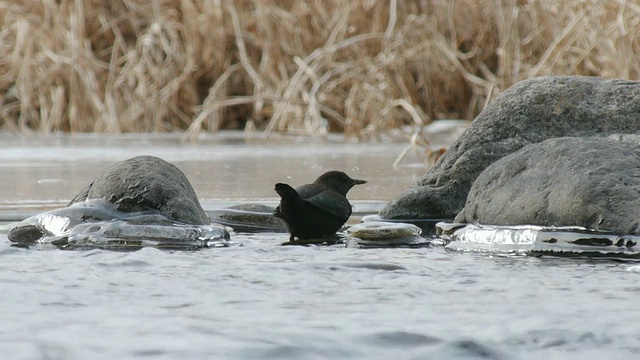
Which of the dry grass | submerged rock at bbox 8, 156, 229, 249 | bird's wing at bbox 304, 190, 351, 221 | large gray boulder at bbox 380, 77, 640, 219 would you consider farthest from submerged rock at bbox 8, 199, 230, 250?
the dry grass

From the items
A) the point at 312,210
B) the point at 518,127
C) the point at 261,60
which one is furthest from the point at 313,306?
the point at 261,60

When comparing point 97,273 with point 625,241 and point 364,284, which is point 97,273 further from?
point 625,241

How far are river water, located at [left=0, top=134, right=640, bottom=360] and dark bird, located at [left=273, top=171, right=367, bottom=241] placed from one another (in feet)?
0.32

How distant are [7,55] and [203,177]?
5.32 m

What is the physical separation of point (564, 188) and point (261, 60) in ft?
22.0

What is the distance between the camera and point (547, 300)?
2230 millimetres

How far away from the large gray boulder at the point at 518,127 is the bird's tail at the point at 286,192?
661mm

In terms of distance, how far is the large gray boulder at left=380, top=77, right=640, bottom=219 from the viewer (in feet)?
12.7

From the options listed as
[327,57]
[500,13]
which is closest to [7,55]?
[327,57]

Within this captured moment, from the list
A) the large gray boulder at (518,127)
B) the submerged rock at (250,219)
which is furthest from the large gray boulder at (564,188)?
the submerged rock at (250,219)

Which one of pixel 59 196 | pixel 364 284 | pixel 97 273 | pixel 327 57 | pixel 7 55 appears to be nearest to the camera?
pixel 364 284

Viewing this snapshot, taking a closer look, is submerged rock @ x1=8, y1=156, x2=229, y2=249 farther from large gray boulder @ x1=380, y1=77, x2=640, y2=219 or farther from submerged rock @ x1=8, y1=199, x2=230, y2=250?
large gray boulder @ x1=380, y1=77, x2=640, y2=219

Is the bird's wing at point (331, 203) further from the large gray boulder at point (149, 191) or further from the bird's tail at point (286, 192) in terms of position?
the large gray boulder at point (149, 191)

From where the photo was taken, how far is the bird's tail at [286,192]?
3.18 m
